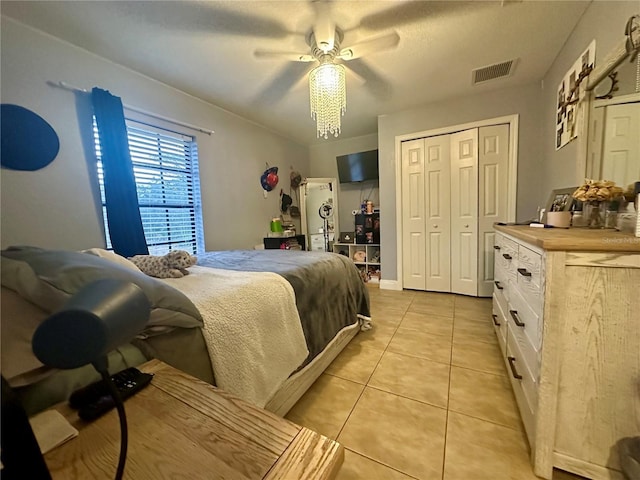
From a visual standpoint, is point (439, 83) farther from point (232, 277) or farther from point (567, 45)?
point (232, 277)

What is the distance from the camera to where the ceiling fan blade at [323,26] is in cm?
156

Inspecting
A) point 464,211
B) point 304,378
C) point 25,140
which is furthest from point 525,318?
point 25,140

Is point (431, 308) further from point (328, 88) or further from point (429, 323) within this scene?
point (328, 88)

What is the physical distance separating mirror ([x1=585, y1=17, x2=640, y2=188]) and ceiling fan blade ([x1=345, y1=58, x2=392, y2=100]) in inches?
62.5

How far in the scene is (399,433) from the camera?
1.24 metres

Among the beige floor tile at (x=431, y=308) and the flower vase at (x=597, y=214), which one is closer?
the flower vase at (x=597, y=214)

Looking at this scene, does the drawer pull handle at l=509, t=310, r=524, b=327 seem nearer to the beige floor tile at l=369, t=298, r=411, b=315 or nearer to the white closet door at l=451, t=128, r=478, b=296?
the beige floor tile at l=369, t=298, r=411, b=315

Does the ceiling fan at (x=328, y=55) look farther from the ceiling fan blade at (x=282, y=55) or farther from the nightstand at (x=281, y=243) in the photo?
the nightstand at (x=281, y=243)

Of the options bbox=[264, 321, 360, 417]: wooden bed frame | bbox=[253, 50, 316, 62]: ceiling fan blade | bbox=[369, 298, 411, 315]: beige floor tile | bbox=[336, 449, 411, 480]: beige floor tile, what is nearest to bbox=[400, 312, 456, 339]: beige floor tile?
bbox=[369, 298, 411, 315]: beige floor tile

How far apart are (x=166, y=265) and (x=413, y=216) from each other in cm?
296

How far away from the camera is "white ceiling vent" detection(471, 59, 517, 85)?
231 cm

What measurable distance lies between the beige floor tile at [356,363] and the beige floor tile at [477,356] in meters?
0.57

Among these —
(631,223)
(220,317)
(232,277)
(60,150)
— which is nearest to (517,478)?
(631,223)

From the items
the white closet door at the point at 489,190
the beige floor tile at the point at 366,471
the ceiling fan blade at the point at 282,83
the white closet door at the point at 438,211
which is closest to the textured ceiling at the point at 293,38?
the ceiling fan blade at the point at 282,83
